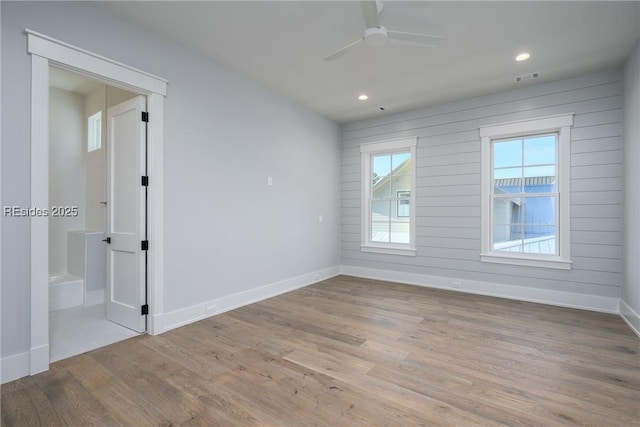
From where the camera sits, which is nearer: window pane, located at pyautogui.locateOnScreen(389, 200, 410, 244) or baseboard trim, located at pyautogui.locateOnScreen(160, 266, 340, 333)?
baseboard trim, located at pyautogui.locateOnScreen(160, 266, 340, 333)

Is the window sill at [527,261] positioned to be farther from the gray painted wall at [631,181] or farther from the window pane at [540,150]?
the window pane at [540,150]

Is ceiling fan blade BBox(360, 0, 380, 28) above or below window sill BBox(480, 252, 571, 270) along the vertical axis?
above

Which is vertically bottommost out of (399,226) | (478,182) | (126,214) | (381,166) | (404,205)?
(399,226)

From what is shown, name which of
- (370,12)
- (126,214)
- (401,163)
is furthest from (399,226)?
(126,214)

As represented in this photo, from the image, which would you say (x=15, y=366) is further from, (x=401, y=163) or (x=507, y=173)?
(x=507, y=173)

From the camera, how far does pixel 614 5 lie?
262cm

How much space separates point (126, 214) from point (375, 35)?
310cm

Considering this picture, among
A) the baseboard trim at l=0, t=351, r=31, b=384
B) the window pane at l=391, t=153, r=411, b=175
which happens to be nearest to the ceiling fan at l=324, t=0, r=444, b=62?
the window pane at l=391, t=153, r=411, b=175

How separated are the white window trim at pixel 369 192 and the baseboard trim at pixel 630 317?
2.63 metres

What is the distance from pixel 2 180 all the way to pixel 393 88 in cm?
439

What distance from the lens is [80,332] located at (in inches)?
123

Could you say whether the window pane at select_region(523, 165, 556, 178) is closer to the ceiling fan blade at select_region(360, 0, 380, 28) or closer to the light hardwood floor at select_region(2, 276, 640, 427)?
the light hardwood floor at select_region(2, 276, 640, 427)

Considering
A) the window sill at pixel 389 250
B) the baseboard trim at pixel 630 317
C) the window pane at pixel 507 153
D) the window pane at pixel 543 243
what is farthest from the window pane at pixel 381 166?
the baseboard trim at pixel 630 317

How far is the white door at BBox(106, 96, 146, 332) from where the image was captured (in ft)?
10.2
